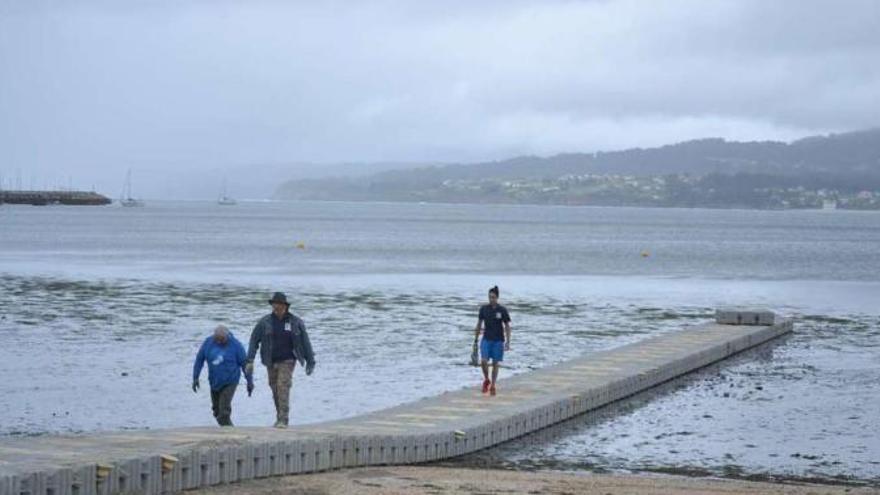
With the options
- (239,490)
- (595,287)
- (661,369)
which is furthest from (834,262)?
(239,490)

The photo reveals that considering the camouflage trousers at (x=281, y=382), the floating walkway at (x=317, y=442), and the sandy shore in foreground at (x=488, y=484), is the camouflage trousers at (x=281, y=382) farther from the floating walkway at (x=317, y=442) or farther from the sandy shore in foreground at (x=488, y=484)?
the sandy shore in foreground at (x=488, y=484)

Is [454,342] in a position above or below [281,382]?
below

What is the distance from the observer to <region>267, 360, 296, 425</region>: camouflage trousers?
2203 centimetres

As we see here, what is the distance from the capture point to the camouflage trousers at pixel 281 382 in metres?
22.0

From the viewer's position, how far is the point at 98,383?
34188mm

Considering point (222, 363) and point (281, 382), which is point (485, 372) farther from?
point (222, 363)

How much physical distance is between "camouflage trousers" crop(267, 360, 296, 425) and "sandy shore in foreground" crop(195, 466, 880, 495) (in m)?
2.70

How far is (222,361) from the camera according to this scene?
2172 centimetres

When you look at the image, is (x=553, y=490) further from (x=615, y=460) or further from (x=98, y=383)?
(x=98, y=383)

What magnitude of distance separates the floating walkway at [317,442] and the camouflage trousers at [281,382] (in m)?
0.72

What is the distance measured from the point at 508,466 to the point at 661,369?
1187 cm

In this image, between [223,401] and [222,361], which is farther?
[223,401]

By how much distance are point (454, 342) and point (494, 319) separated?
19.3 m

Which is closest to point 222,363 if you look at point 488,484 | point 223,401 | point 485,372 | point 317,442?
point 223,401
